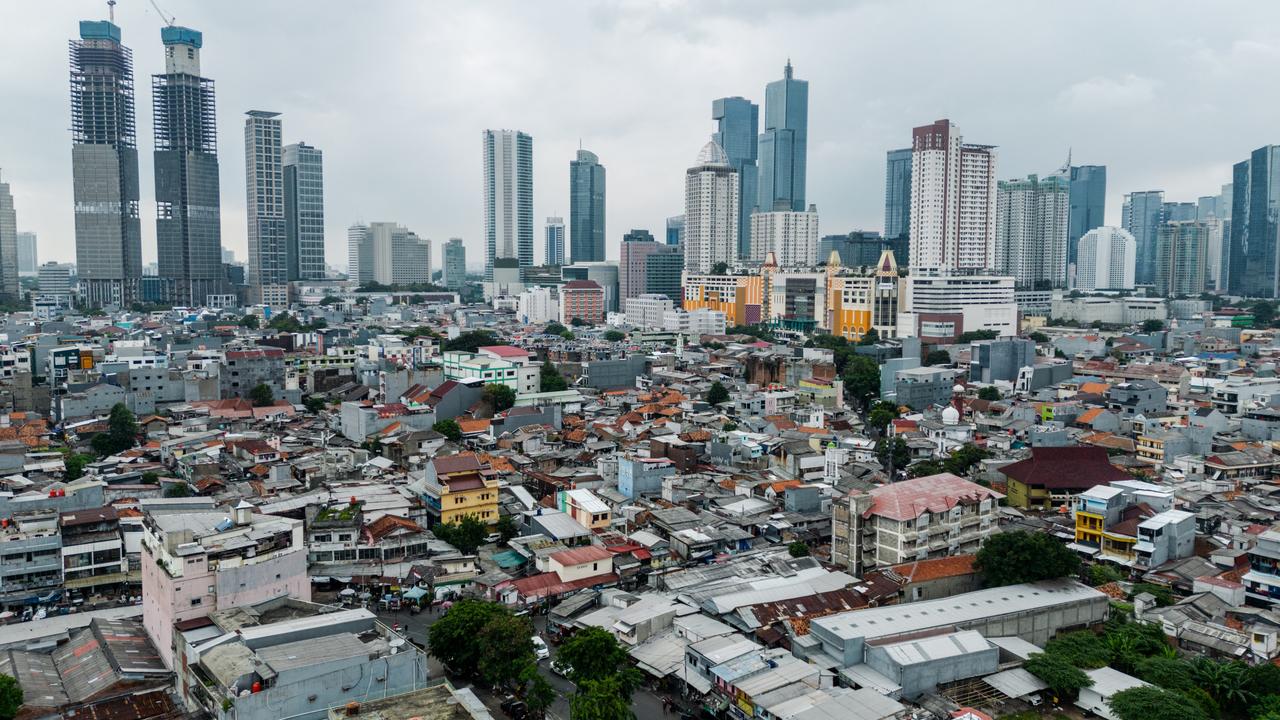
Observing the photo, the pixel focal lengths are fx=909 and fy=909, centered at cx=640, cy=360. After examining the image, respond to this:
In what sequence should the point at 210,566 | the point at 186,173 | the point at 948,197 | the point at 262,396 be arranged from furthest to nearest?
the point at 186,173 → the point at 948,197 → the point at 262,396 → the point at 210,566

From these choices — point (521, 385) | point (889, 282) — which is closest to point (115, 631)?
point (521, 385)

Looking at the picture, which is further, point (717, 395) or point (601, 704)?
point (717, 395)

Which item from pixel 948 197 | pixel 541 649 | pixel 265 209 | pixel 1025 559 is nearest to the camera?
pixel 541 649

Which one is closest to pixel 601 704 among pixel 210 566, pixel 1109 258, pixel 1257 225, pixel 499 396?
pixel 210 566

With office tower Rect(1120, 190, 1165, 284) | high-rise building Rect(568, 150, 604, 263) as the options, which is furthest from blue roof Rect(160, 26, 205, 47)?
office tower Rect(1120, 190, 1165, 284)

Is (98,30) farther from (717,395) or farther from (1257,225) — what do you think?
(1257,225)

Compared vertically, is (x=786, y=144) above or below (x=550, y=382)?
above
